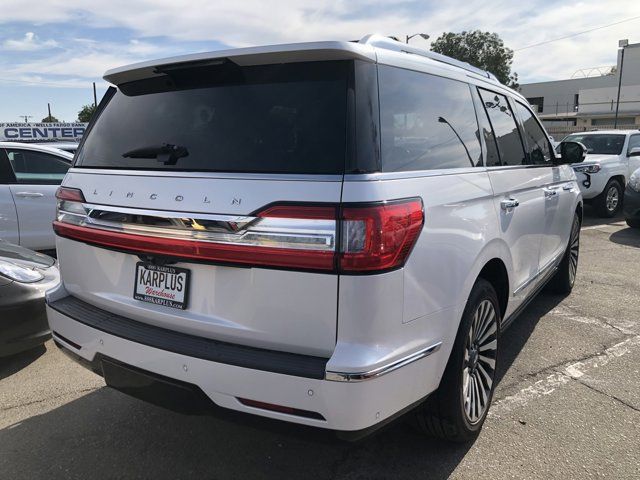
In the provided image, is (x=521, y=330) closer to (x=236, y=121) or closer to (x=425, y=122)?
(x=425, y=122)

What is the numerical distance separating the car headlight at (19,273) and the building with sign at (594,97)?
55.5 m

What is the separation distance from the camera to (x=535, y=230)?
12.6 ft

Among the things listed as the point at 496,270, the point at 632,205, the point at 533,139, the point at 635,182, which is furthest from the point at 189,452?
the point at 635,182

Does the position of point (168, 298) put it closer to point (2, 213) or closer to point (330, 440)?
point (330, 440)

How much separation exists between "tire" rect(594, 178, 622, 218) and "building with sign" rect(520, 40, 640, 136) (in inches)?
1791

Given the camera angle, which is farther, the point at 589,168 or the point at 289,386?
the point at 589,168

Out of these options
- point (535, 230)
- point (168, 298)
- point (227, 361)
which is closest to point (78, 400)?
point (168, 298)

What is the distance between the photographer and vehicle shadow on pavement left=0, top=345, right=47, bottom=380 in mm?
4003

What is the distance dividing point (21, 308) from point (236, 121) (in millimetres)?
2561

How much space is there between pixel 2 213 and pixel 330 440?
5.57 metres

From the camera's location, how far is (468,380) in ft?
9.36

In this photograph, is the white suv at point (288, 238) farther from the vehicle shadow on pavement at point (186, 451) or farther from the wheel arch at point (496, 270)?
the vehicle shadow on pavement at point (186, 451)

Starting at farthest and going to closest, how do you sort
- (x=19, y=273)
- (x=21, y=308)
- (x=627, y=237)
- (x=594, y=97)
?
(x=594, y=97)
(x=627, y=237)
(x=19, y=273)
(x=21, y=308)

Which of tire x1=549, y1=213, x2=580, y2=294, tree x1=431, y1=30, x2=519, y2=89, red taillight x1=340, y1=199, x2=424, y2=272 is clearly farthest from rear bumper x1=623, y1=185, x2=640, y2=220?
tree x1=431, y1=30, x2=519, y2=89
